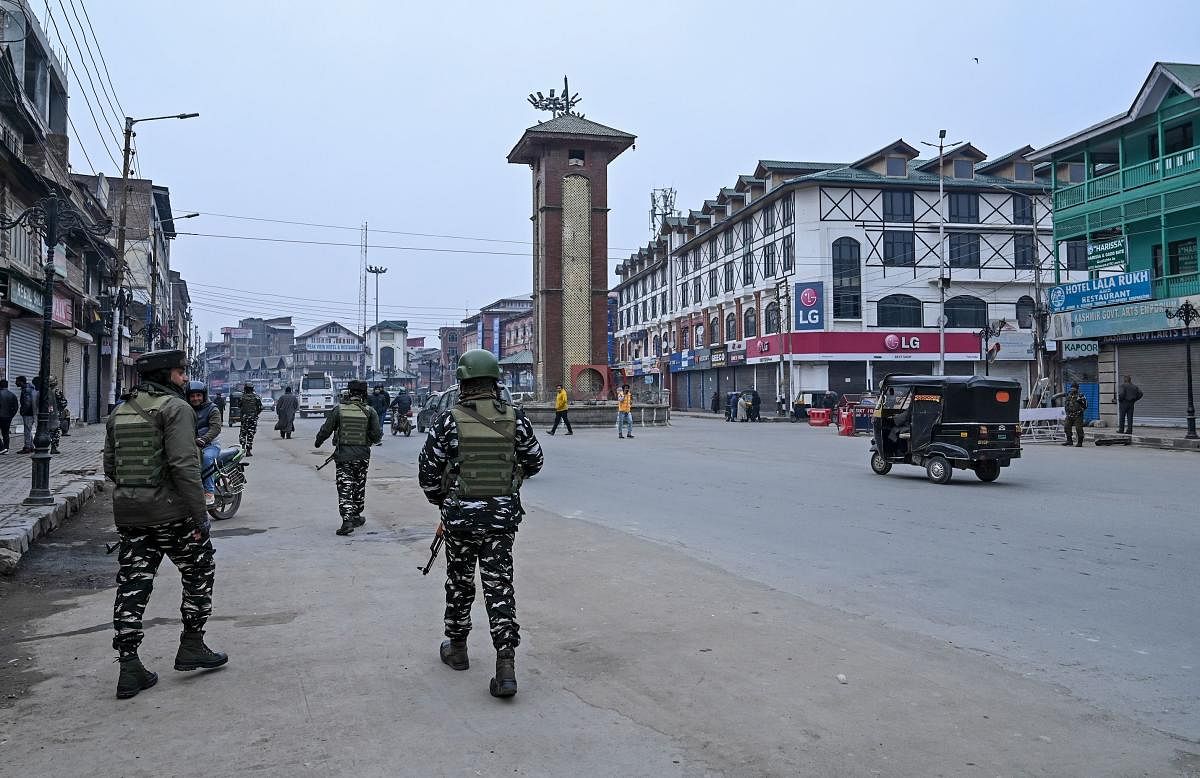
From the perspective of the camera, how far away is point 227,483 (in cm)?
1075

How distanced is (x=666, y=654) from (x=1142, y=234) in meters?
31.2

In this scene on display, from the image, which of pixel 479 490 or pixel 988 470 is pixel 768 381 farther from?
pixel 479 490

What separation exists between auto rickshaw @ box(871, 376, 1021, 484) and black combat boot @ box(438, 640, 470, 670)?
11034 mm

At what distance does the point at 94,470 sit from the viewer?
15398 mm

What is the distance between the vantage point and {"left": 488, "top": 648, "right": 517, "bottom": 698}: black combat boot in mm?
4246

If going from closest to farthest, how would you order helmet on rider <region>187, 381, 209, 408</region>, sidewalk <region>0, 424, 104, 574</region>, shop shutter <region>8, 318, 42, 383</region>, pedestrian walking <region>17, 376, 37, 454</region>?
sidewalk <region>0, 424, 104, 574</region> → helmet on rider <region>187, 381, 209, 408</region> → pedestrian walking <region>17, 376, 37, 454</region> → shop shutter <region>8, 318, 42, 383</region>

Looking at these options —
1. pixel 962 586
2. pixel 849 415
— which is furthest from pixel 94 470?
pixel 849 415

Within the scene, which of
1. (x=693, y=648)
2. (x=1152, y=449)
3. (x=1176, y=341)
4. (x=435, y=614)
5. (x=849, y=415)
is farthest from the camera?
(x=849, y=415)

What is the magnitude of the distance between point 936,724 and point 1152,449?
2258 cm

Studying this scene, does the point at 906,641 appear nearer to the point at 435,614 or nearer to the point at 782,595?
the point at 782,595

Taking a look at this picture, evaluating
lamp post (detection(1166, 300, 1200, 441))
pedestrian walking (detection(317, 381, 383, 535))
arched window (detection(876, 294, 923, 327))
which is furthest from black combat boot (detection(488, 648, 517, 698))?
arched window (detection(876, 294, 923, 327))

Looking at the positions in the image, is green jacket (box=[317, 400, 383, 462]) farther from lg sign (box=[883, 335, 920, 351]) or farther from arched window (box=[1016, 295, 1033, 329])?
arched window (box=[1016, 295, 1033, 329])

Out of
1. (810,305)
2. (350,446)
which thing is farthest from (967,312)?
(350,446)

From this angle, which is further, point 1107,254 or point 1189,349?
point 1107,254
